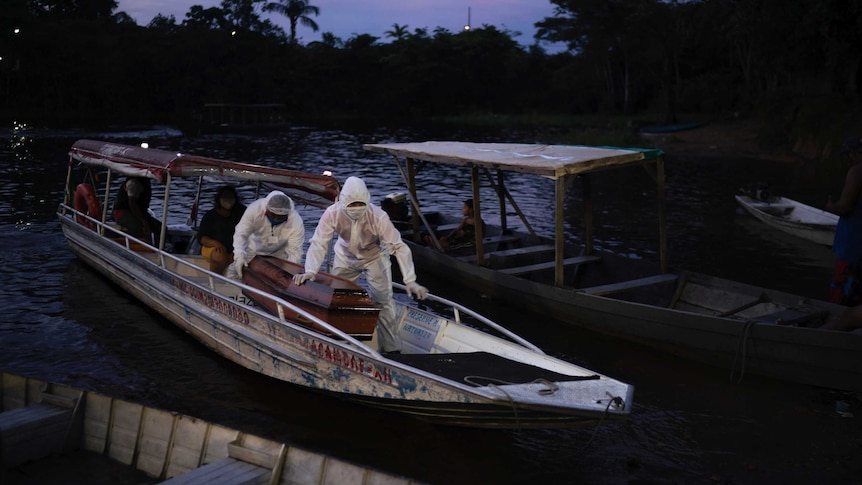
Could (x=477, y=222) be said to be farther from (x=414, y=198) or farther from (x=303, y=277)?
(x=303, y=277)

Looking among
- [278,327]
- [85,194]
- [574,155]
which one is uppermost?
[574,155]

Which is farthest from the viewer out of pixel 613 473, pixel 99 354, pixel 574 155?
pixel 574 155

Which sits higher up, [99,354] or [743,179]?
[743,179]

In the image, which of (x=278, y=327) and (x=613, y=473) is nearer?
(x=613, y=473)

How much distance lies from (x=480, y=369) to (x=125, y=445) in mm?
3115

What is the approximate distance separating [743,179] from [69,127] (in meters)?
38.1

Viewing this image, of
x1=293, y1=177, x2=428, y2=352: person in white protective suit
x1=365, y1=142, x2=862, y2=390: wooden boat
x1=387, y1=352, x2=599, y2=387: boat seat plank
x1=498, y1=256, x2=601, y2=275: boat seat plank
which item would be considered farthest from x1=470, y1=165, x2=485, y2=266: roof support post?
x1=387, y1=352, x2=599, y2=387: boat seat plank

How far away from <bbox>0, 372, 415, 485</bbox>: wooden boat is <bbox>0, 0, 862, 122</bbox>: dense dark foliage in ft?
86.1

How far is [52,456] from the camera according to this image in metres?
6.50

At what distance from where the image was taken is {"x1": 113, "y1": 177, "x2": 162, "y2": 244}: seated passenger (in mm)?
12523

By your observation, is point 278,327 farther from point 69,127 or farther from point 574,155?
point 69,127

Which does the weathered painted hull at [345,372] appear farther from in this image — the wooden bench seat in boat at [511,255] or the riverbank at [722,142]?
the riverbank at [722,142]

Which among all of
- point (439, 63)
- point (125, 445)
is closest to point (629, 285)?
point (125, 445)

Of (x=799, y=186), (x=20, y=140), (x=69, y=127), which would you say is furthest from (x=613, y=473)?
(x=69, y=127)
